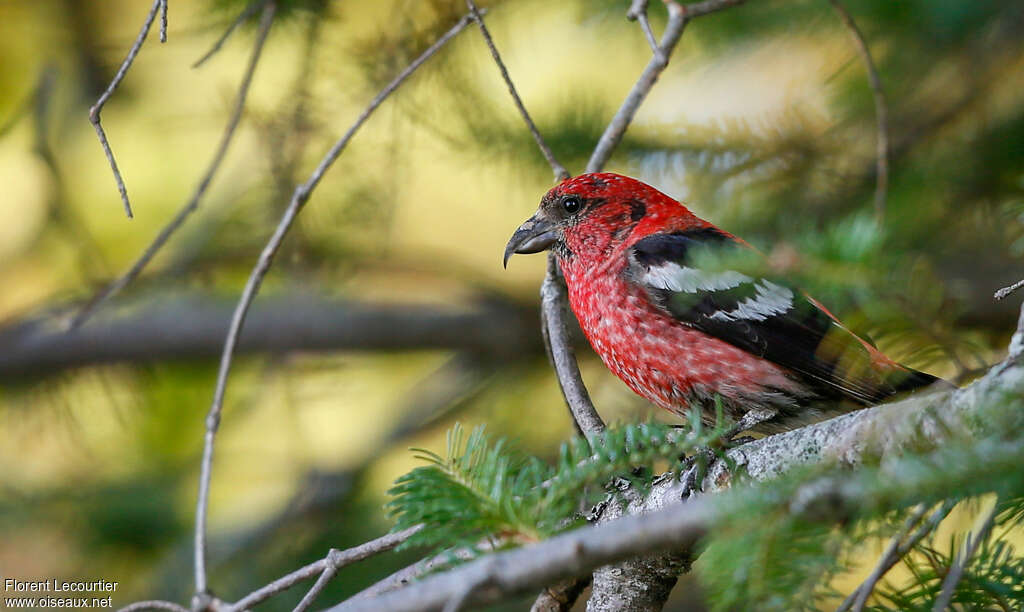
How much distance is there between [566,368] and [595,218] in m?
0.90

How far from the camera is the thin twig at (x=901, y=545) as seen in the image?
1451 millimetres

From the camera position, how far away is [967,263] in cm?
409

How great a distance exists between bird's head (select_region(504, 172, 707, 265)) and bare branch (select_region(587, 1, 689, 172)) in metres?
0.49

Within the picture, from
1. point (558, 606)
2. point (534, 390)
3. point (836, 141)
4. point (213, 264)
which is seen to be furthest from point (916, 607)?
point (213, 264)

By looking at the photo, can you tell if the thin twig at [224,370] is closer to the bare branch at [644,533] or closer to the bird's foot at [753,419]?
the bare branch at [644,533]

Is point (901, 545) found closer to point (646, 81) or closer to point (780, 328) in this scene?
point (780, 328)

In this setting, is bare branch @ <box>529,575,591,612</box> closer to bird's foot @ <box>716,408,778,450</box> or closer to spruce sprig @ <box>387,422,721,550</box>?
spruce sprig @ <box>387,422,721,550</box>

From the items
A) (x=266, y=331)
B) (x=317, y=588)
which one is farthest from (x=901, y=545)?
(x=266, y=331)

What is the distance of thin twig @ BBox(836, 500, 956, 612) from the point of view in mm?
1451

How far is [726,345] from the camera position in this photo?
2.76m

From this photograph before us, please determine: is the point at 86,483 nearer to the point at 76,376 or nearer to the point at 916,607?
the point at 76,376

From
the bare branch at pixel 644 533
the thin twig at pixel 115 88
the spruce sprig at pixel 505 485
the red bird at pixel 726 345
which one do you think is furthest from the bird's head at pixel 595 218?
the bare branch at pixel 644 533

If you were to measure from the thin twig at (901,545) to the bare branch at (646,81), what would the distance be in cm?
133

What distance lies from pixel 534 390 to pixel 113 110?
274 centimetres
